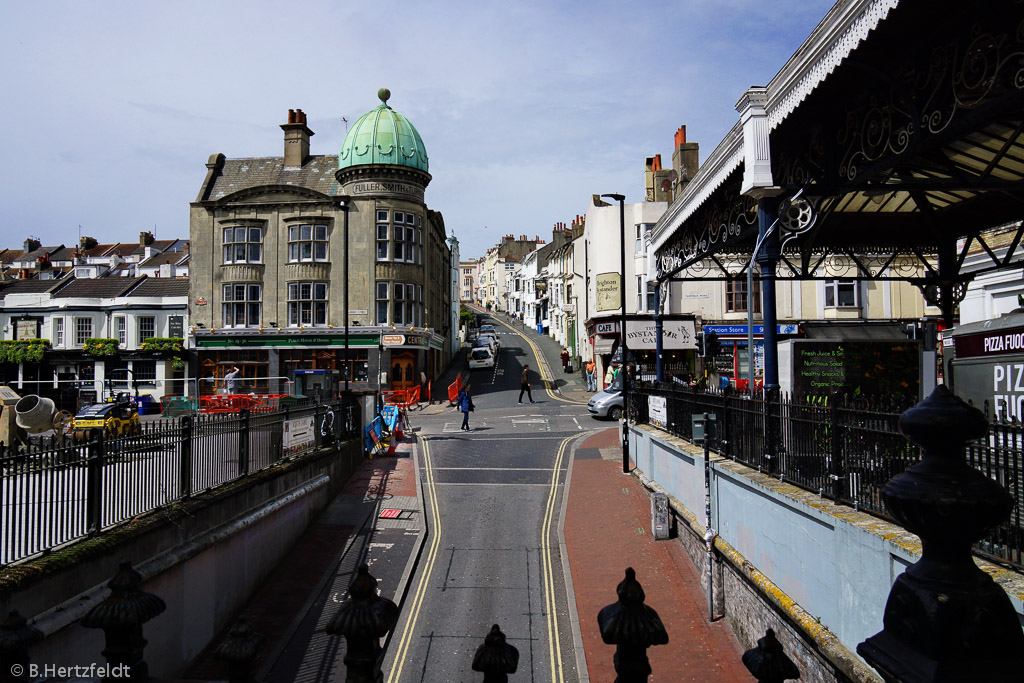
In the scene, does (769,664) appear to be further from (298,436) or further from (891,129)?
(298,436)

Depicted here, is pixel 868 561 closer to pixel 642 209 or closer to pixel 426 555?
pixel 426 555

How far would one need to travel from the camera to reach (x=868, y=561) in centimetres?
645

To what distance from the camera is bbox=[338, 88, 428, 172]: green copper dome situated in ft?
134

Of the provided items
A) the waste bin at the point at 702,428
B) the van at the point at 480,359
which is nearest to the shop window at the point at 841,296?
the van at the point at 480,359

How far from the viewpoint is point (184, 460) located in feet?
35.0

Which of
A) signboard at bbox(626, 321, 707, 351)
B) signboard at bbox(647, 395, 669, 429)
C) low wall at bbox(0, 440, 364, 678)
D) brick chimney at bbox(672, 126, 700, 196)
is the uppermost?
brick chimney at bbox(672, 126, 700, 196)

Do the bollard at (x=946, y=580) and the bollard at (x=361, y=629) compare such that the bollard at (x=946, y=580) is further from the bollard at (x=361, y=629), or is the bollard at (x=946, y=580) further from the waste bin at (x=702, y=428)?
the waste bin at (x=702, y=428)

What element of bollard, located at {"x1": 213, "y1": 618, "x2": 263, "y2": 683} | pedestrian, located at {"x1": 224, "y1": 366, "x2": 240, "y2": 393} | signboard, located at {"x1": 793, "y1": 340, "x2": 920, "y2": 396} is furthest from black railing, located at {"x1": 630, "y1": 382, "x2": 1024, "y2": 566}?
pedestrian, located at {"x1": 224, "y1": 366, "x2": 240, "y2": 393}

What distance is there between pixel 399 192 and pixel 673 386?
29.2m

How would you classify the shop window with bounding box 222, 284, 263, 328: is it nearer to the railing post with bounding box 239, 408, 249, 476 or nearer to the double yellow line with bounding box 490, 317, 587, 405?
the double yellow line with bounding box 490, 317, 587, 405

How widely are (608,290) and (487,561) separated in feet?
108

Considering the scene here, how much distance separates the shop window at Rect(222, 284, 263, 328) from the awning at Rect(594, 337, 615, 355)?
2056cm

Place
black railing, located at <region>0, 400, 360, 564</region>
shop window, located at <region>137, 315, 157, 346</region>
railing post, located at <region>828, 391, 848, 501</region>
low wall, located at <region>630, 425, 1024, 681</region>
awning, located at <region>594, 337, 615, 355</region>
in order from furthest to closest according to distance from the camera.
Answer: awning, located at <region>594, 337, 615, 355</region> → shop window, located at <region>137, 315, 157, 346</region> → railing post, located at <region>828, 391, 848, 501</region> → black railing, located at <region>0, 400, 360, 564</region> → low wall, located at <region>630, 425, 1024, 681</region>

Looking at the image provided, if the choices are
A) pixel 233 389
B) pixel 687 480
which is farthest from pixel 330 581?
pixel 233 389
